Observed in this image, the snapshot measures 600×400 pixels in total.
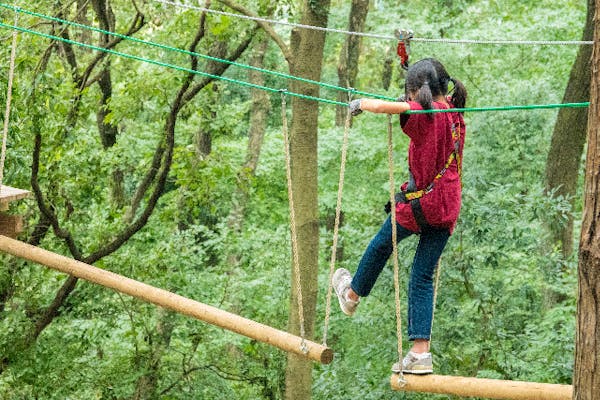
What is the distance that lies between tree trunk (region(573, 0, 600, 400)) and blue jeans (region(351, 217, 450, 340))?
0.87 metres

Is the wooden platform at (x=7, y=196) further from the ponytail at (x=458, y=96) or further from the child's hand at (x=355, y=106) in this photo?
the ponytail at (x=458, y=96)

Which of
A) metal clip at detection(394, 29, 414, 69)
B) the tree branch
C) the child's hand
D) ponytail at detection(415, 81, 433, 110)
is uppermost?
the tree branch

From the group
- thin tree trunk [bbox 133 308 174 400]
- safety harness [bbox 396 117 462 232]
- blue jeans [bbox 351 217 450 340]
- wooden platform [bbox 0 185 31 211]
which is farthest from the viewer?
thin tree trunk [bbox 133 308 174 400]

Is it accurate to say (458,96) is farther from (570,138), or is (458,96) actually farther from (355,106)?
(570,138)

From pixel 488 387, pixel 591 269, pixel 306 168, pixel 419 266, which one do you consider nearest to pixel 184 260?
pixel 306 168

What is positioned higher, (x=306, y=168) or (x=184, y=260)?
(x=306, y=168)

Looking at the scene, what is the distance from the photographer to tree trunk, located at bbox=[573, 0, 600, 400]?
7.84 feet

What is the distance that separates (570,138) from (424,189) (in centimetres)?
492

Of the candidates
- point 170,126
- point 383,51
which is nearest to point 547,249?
point 170,126

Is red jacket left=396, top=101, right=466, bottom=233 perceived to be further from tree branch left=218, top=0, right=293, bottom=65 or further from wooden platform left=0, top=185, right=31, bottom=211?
tree branch left=218, top=0, right=293, bottom=65

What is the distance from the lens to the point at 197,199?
691cm

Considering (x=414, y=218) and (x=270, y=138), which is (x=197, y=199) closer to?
(x=414, y=218)

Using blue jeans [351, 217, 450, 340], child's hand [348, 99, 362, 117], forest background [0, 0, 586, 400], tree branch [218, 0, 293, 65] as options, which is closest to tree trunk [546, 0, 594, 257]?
forest background [0, 0, 586, 400]

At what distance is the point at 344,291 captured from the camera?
353cm
